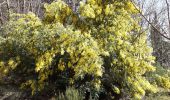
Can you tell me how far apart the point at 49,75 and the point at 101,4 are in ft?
7.18

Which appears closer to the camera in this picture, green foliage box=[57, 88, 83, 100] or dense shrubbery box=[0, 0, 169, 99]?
green foliage box=[57, 88, 83, 100]

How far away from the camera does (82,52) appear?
8.82 m

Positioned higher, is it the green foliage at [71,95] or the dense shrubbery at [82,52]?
the dense shrubbery at [82,52]

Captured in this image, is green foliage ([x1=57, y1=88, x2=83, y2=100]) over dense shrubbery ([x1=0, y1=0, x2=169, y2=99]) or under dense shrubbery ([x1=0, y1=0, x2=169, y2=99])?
under

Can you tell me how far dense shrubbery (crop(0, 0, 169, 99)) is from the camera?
890 cm

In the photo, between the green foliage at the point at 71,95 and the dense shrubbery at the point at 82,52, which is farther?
the dense shrubbery at the point at 82,52

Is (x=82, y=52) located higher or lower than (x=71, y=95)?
higher

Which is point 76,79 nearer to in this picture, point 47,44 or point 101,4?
point 47,44

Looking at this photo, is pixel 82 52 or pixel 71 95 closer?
pixel 71 95

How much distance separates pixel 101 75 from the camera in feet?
28.5

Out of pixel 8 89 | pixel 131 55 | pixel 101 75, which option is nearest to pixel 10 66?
pixel 8 89

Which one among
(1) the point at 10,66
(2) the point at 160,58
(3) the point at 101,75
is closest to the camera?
(3) the point at 101,75

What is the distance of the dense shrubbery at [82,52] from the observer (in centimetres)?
890

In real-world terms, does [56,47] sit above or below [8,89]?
above
